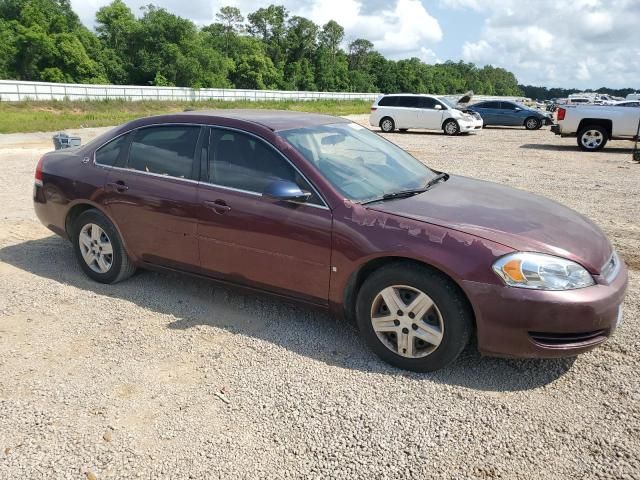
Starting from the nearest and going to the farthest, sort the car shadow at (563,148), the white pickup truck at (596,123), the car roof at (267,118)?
1. the car roof at (267,118)
2. the white pickup truck at (596,123)
3. the car shadow at (563,148)

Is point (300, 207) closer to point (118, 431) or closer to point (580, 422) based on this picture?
point (118, 431)

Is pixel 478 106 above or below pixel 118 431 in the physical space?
above

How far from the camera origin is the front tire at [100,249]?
4734 millimetres

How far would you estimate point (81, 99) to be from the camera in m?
36.4

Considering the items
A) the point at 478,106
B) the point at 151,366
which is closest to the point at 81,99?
the point at 478,106

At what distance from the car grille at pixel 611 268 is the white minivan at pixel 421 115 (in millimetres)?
19521

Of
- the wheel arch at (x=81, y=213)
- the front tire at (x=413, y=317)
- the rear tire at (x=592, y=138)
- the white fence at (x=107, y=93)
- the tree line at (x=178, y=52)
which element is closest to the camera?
the front tire at (x=413, y=317)

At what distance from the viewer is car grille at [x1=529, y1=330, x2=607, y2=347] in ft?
10.3

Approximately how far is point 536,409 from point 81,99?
38991 mm

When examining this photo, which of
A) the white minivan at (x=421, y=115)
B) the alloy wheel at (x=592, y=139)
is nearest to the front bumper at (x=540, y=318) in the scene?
the alloy wheel at (x=592, y=139)

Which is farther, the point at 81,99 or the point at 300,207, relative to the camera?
the point at 81,99

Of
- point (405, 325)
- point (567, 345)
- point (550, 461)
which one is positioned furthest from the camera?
point (405, 325)

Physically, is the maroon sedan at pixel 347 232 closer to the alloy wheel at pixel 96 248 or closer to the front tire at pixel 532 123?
the alloy wheel at pixel 96 248

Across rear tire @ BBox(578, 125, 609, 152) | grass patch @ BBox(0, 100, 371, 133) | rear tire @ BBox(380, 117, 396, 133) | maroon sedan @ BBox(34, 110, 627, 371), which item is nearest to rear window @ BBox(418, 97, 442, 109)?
rear tire @ BBox(380, 117, 396, 133)
